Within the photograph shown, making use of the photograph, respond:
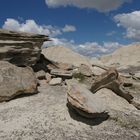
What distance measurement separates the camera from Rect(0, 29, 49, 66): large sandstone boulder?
17.1 meters

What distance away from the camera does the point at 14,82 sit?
547 inches

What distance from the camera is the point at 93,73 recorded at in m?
21.2

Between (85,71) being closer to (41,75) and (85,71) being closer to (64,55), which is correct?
(41,75)

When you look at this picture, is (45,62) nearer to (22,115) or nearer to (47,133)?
(22,115)

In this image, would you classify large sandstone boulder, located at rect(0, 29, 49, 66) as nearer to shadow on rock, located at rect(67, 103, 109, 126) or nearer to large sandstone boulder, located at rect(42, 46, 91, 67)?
shadow on rock, located at rect(67, 103, 109, 126)

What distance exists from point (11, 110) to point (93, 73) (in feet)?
32.4

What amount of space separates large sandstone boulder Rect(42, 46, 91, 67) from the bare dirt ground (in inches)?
1072

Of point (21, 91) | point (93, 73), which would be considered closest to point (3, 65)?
point (21, 91)

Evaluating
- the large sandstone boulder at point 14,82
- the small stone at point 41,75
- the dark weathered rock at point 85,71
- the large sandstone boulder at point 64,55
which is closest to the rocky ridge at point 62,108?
the large sandstone boulder at point 14,82

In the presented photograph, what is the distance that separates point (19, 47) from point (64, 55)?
2810 centimetres

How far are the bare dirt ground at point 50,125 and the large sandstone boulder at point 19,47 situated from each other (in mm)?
4749

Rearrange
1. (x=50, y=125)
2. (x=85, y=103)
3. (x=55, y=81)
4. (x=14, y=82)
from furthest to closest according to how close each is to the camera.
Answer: (x=55, y=81) → (x=14, y=82) → (x=85, y=103) → (x=50, y=125)

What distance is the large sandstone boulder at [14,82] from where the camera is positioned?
1341cm

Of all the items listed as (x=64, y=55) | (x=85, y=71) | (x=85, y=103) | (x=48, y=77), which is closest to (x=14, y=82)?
(x=85, y=103)
